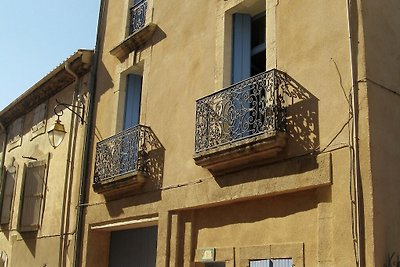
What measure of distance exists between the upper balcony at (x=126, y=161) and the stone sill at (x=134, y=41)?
170cm

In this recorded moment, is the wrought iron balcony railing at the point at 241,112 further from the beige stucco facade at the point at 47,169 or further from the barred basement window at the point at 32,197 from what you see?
the barred basement window at the point at 32,197

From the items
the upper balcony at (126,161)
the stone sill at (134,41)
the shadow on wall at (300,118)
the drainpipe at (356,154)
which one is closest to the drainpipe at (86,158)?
the upper balcony at (126,161)

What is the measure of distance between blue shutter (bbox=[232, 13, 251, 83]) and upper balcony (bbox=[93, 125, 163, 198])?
1863 mm

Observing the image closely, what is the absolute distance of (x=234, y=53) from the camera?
838 cm

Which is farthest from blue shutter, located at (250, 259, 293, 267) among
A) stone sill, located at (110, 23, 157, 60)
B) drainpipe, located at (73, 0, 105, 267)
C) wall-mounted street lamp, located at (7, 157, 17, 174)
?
wall-mounted street lamp, located at (7, 157, 17, 174)

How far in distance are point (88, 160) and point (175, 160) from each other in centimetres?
305

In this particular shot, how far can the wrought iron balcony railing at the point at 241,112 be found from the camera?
6.96 metres

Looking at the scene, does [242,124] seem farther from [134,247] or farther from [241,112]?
[134,247]

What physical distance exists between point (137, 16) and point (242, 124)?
14.9ft

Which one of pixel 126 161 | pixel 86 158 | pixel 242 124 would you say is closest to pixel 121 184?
pixel 126 161

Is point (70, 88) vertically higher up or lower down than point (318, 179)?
higher up

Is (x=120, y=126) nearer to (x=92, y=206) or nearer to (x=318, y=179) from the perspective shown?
(x=92, y=206)

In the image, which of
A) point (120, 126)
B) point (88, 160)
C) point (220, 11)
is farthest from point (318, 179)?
point (88, 160)

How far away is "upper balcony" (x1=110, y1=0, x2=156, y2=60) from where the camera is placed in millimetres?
10281
